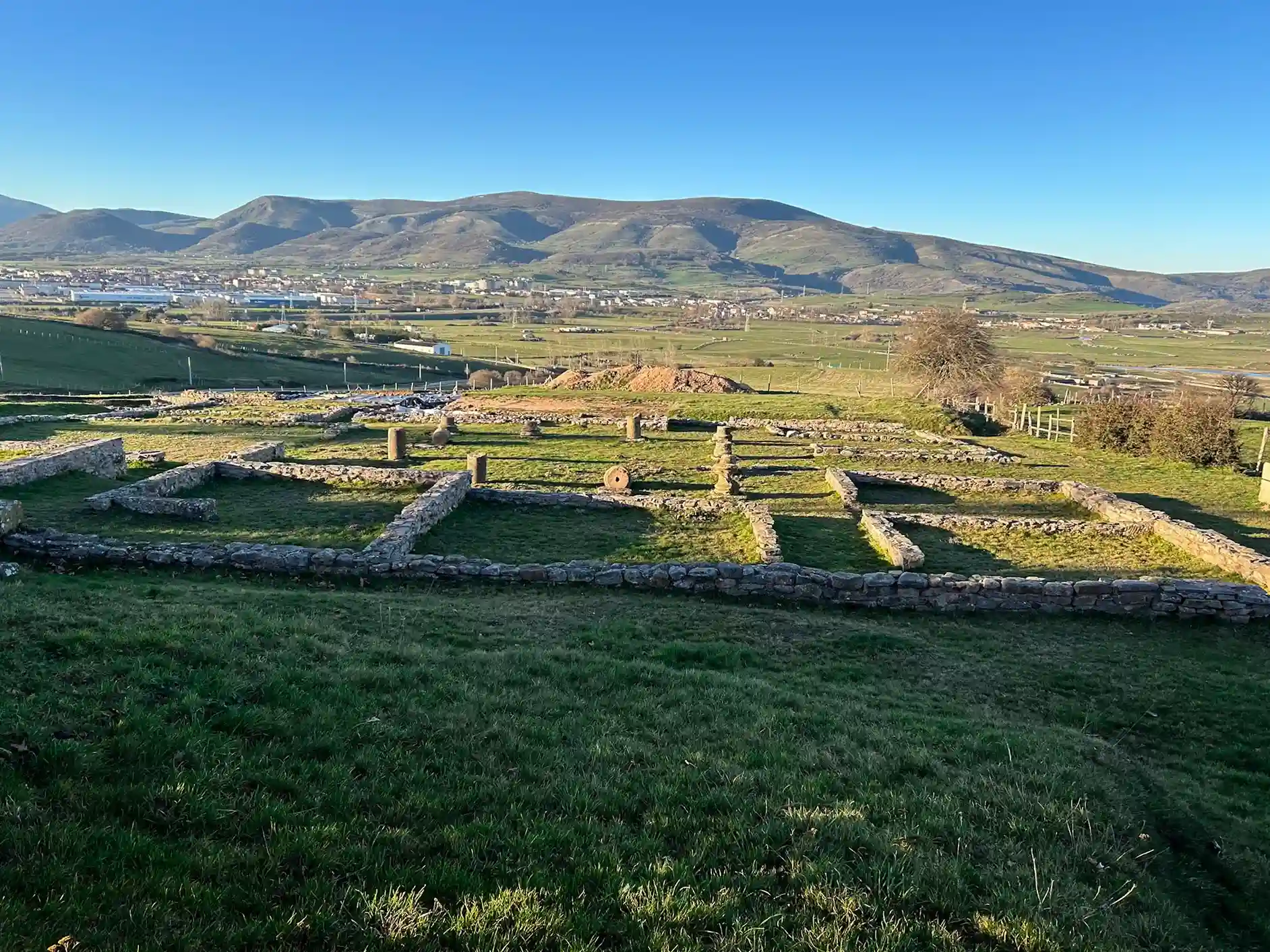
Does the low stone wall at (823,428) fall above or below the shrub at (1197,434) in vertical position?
below

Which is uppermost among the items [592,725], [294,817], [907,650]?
[294,817]

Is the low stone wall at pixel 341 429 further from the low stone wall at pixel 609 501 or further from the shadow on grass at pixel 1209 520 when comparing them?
the shadow on grass at pixel 1209 520

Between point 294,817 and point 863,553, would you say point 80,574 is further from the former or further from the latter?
point 863,553

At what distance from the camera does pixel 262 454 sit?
25.3 metres

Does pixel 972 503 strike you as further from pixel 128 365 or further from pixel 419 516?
pixel 128 365

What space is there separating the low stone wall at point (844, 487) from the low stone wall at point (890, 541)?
3.19ft

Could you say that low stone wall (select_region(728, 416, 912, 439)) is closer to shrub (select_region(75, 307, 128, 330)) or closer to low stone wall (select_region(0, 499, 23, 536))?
low stone wall (select_region(0, 499, 23, 536))

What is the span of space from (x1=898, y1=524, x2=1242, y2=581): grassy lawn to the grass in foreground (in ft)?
17.2

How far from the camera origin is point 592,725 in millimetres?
7293

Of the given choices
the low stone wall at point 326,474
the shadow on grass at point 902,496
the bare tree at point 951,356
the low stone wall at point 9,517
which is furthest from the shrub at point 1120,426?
the low stone wall at point 9,517

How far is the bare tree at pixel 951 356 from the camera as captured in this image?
51875 millimetres

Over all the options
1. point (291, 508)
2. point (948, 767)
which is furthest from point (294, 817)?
point (291, 508)

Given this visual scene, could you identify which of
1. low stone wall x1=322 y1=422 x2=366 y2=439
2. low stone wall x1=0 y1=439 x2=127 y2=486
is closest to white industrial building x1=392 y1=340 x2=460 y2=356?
low stone wall x1=322 y1=422 x2=366 y2=439

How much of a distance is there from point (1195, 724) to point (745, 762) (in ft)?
21.4
